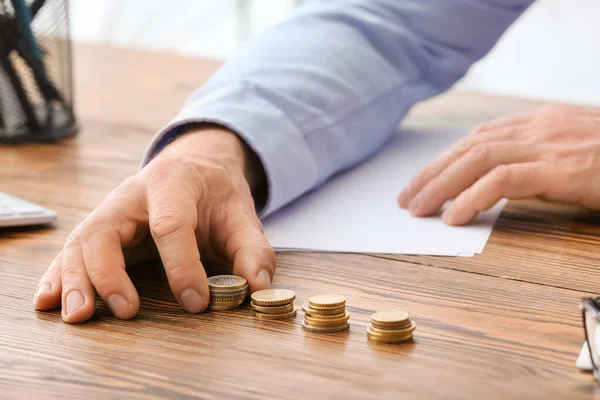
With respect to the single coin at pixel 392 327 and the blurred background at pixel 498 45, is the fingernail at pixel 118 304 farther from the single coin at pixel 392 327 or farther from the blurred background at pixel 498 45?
the blurred background at pixel 498 45

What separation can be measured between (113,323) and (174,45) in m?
2.94

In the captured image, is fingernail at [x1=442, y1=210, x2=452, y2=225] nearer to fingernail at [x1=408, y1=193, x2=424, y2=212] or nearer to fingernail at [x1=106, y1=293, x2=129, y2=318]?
fingernail at [x1=408, y1=193, x2=424, y2=212]

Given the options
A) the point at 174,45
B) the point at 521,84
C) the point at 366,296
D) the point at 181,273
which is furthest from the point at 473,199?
the point at 174,45

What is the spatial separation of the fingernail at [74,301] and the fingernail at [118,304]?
0.02 metres

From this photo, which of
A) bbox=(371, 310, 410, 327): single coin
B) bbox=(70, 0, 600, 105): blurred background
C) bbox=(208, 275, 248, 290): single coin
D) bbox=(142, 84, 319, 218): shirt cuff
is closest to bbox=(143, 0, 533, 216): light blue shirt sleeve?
bbox=(142, 84, 319, 218): shirt cuff

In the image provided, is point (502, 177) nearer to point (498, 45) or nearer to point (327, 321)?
point (327, 321)

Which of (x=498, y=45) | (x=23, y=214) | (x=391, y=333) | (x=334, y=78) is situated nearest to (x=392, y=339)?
(x=391, y=333)

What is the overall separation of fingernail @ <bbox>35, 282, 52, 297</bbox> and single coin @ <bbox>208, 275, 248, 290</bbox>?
0.43 feet

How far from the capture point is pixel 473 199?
0.93 m

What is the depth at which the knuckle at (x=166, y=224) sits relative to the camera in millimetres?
733

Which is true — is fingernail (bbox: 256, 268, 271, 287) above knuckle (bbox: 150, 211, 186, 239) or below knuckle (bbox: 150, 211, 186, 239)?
below

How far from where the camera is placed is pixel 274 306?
27.6 inches

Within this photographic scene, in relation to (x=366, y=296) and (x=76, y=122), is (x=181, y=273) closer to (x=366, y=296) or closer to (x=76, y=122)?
(x=366, y=296)

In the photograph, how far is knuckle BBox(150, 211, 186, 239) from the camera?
73 cm
